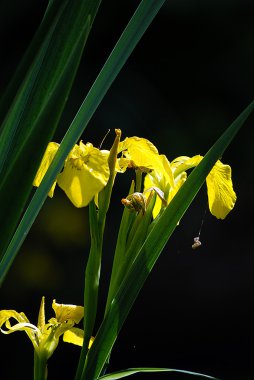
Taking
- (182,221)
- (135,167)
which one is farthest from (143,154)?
(182,221)

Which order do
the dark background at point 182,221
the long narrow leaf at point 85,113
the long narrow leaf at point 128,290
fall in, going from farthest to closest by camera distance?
the dark background at point 182,221 < the long narrow leaf at point 128,290 < the long narrow leaf at point 85,113

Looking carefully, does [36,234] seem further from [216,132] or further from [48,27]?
[48,27]

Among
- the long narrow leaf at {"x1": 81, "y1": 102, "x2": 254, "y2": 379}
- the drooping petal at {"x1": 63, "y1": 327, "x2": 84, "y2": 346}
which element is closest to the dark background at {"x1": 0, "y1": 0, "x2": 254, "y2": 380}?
the drooping petal at {"x1": 63, "y1": 327, "x2": 84, "y2": 346}

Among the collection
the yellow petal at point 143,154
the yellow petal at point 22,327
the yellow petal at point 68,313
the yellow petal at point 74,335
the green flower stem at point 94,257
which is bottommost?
the yellow petal at point 74,335

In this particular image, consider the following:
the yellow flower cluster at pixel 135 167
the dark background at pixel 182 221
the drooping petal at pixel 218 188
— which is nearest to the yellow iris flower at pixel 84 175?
the yellow flower cluster at pixel 135 167

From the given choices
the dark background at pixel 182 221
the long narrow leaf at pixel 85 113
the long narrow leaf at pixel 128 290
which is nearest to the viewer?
the long narrow leaf at pixel 85 113

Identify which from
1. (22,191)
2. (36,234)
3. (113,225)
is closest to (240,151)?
(113,225)

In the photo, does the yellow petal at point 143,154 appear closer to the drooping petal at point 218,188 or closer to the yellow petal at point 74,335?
the drooping petal at point 218,188

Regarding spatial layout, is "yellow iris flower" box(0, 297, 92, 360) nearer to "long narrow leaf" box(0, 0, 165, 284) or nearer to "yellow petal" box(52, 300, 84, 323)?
"yellow petal" box(52, 300, 84, 323)
